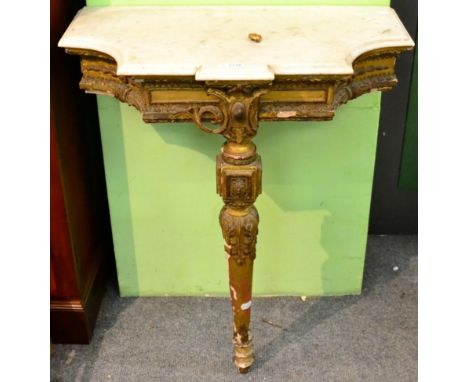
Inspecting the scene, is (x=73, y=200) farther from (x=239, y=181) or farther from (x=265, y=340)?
(x=265, y=340)

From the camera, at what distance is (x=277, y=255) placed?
225cm

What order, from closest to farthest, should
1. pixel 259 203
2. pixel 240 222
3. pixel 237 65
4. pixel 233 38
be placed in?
pixel 237 65
pixel 233 38
pixel 240 222
pixel 259 203

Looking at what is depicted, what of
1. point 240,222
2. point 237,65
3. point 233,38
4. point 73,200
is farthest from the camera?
point 73,200

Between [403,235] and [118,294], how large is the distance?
1192 mm

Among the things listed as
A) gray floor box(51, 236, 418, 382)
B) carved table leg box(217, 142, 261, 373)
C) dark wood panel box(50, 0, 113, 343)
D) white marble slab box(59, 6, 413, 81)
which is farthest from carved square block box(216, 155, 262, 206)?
gray floor box(51, 236, 418, 382)

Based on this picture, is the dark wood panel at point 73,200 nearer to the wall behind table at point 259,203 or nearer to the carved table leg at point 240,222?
the wall behind table at point 259,203

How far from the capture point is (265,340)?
2.18m

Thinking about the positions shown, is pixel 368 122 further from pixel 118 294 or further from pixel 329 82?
pixel 118 294

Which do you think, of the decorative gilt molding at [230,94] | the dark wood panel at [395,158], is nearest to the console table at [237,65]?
the decorative gilt molding at [230,94]

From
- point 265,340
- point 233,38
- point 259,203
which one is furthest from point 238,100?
point 265,340

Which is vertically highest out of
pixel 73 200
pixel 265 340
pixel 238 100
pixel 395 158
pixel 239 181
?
pixel 238 100

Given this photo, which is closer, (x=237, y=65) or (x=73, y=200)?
(x=237, y=65)

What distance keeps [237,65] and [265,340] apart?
1.07 metres
